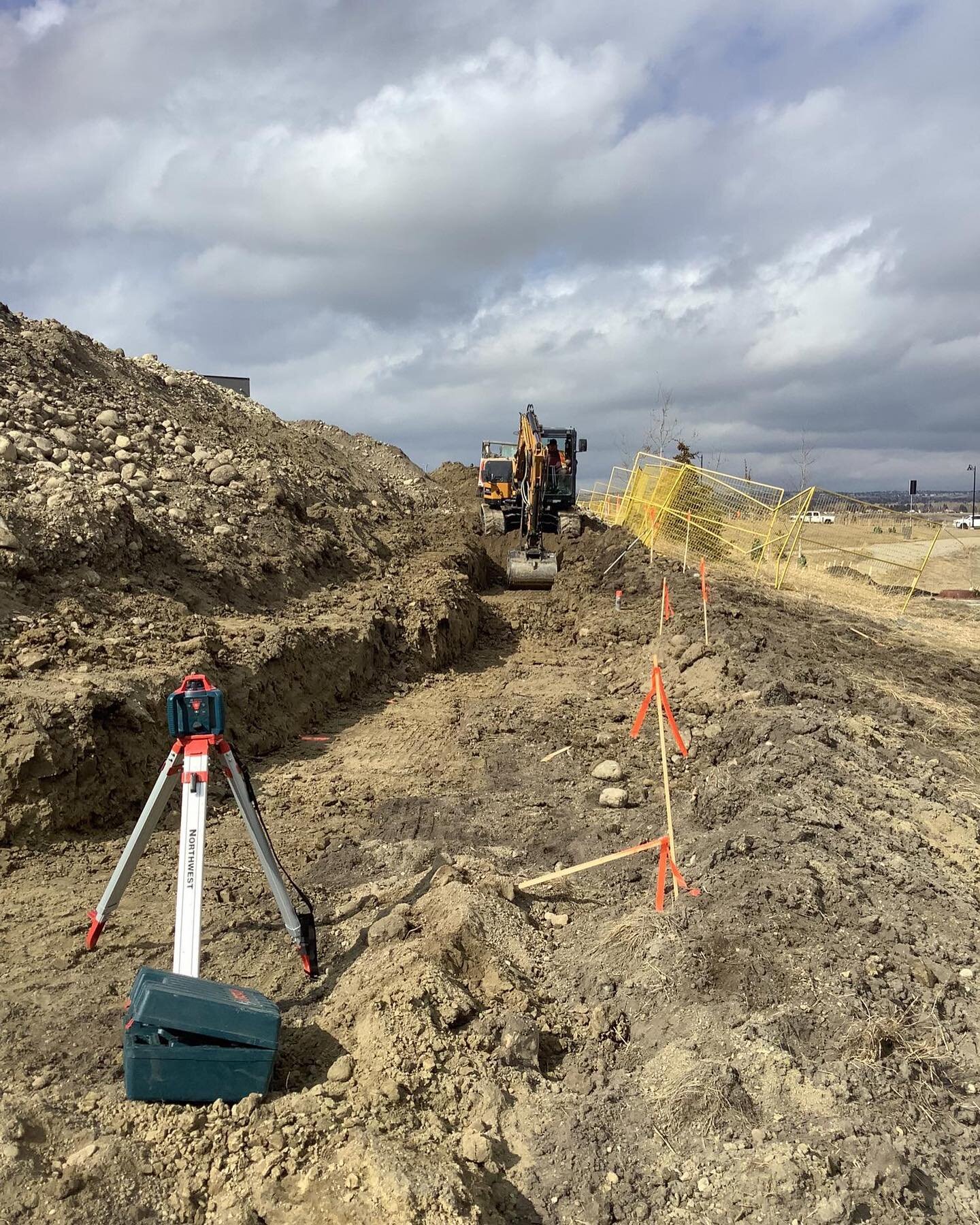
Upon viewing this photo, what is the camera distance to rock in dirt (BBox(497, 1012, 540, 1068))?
146 inches

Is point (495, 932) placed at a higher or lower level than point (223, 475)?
lower

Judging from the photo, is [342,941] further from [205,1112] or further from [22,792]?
[22,792]

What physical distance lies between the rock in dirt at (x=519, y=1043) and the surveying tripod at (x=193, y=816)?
117cm

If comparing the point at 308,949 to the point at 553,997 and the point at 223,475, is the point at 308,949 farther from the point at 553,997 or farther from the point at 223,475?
the point at 223,475

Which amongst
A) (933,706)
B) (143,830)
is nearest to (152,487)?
(143,830)

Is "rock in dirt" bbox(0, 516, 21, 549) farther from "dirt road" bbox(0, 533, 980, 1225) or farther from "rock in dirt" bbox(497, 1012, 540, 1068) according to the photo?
"rock in dirt" bbox(497, 1012, 540, 1068)

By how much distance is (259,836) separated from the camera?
4.11 metres

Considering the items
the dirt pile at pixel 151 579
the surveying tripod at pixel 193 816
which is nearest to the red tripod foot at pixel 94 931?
the surveying tripod at pixel 193 816

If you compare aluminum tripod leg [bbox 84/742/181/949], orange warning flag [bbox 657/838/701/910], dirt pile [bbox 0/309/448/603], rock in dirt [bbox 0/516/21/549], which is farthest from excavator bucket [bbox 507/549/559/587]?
aluminum tripod leg [bbox 84/742/181/949]

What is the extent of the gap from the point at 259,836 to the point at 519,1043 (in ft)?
5.07

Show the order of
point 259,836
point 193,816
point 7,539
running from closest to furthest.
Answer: point 193,816 → point 259,836 → point 7,539

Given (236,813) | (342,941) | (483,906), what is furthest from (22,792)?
(483,906)

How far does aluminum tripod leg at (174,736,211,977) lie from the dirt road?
56cm

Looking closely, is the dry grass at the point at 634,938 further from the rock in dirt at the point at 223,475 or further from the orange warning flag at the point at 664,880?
the rock in dirt at the point at 223,475
